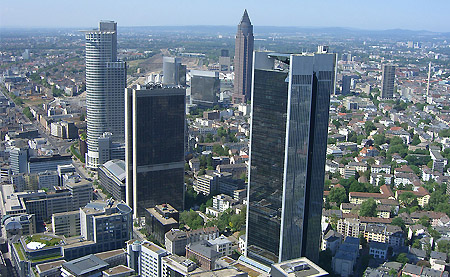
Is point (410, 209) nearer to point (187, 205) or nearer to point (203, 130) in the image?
point (187, 205)

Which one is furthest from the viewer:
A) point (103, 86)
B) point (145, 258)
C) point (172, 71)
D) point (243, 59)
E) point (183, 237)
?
point (243, 59)

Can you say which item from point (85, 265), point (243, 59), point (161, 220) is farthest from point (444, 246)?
point (243, 59)

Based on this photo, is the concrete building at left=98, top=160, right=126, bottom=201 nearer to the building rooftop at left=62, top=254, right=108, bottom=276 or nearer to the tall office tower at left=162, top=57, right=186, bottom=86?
the building rooftop at left=62, top=254, right=108, bottom=276

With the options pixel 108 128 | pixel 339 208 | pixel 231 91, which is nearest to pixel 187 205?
pixel 339 208

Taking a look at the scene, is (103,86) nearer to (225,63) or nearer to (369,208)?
(369,208)

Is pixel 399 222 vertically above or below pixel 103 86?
below

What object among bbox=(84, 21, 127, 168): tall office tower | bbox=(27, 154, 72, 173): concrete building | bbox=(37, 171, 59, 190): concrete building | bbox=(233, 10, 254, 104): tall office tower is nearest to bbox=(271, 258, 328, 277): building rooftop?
bbox=(37, 171, 59, 190): concrete building
